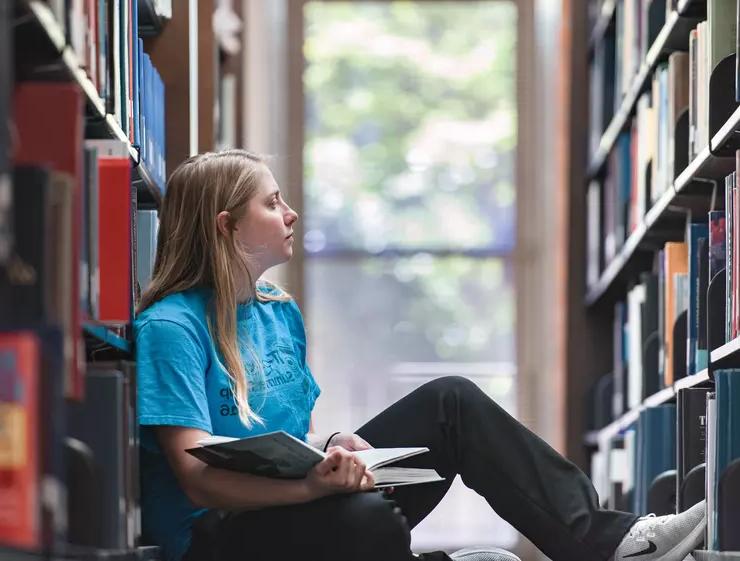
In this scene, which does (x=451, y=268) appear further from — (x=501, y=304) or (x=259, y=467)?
(x=259, y=467)

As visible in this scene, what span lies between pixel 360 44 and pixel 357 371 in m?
1.22

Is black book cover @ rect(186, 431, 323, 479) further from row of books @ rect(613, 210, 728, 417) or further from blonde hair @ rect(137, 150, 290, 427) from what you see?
row of books @ rect(613, 210, 728, 417)

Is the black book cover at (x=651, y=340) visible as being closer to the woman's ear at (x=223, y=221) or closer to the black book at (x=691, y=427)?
the black book at (x=691, y=427)

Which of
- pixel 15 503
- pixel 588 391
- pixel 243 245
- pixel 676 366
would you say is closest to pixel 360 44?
pixel 588 391

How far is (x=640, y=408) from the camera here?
3.06m

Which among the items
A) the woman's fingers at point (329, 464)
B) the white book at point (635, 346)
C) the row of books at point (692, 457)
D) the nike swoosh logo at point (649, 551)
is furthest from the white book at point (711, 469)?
the white book at point (635, 346)

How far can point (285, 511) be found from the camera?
1.80 m

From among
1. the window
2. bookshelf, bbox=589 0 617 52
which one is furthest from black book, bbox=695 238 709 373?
the window

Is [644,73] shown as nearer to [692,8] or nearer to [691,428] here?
[692,8]

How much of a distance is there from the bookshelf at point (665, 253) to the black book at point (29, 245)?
1.13 meters

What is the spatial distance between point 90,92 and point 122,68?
33 cm

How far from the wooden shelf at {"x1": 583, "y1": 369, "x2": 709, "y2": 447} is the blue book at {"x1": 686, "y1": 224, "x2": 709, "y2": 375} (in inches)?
1.9

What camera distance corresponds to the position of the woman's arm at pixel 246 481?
70.3 inches

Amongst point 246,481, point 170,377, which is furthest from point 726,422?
point 170,377
